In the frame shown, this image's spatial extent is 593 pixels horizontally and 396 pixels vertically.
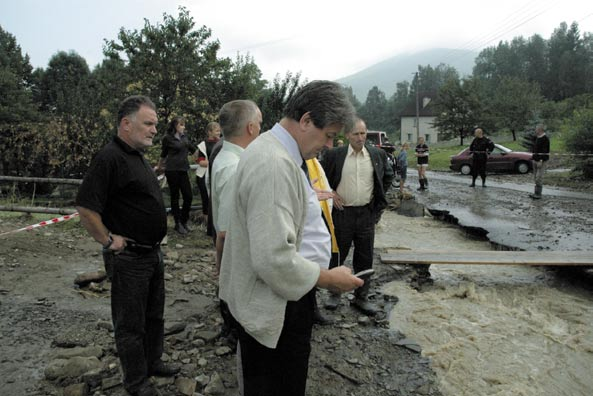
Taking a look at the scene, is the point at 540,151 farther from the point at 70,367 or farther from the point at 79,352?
the point at 70,367

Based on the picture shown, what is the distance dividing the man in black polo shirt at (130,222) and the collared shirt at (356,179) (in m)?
2.01

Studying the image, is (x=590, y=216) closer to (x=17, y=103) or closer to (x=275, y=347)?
(x=275, y=347)

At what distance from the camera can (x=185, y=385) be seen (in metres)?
2.88

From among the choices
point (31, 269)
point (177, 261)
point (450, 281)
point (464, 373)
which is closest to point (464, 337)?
point (464, 373)

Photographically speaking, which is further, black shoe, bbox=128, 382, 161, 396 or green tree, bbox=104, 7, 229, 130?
green tree, bbox=104, 7, 229, 130

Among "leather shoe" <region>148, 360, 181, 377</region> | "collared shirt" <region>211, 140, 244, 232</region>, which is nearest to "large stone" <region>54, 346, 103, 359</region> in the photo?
"leather shoe" <region>148, 360, 181, 377</region>

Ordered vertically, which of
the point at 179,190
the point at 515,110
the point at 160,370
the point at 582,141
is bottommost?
the point at 160,370

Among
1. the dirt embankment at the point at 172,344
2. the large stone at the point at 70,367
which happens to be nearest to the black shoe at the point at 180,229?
the dirt embankment at the point at 172,344

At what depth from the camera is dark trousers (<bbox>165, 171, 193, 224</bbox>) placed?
676 cm

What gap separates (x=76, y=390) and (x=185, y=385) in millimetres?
691

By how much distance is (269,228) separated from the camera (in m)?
1.45

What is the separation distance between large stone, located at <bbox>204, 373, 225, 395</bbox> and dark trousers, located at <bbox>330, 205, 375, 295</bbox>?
1612 mm

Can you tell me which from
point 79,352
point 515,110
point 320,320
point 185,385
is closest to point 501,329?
point 320,320

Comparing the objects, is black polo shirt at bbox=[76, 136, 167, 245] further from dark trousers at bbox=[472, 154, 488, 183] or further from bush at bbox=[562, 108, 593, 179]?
bush at bbox=[562, 108, 593, 179]
